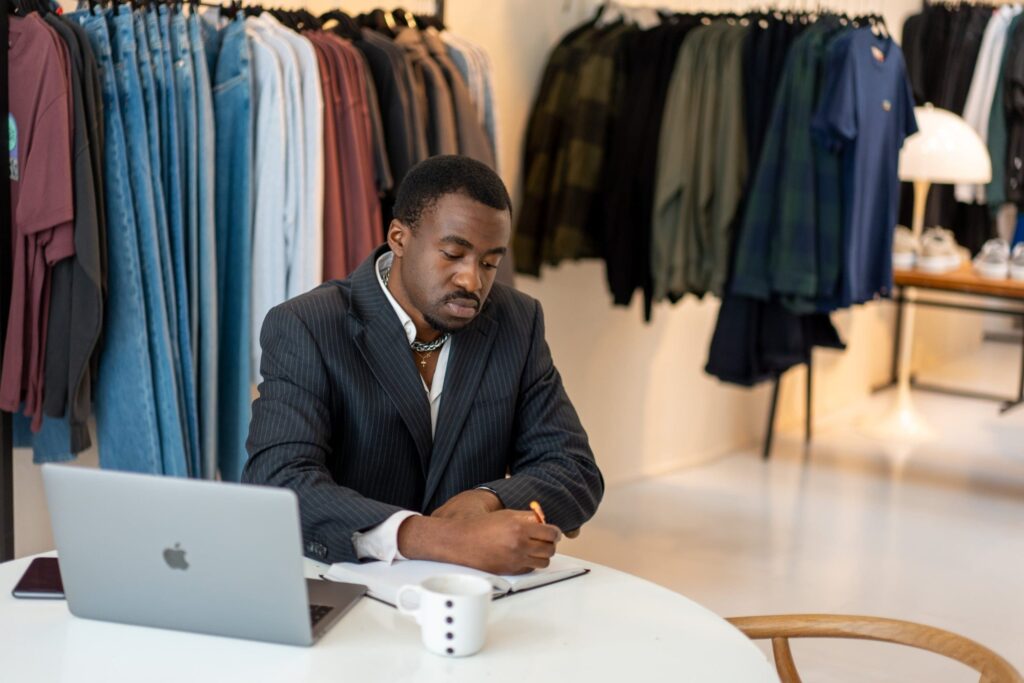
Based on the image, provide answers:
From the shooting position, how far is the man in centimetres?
201

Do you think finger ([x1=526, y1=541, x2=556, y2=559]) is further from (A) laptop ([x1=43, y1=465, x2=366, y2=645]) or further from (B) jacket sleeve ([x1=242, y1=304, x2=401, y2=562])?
(A) laptop ([x1=43, y1=465, x2=366, y2=645])

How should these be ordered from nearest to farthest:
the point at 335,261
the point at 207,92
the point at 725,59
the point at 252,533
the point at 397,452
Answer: the point at 252,533 → the point at 397,452 → the point at 207,92 → the point at 335,261 → the point at 725,59

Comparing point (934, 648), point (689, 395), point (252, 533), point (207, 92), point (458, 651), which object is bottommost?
point (689, 395)

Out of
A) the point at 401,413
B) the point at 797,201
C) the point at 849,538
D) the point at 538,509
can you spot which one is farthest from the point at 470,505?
the point at 849,538

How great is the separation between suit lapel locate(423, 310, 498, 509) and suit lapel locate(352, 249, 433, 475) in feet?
0.08

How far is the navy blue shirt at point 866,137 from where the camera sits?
4035mm

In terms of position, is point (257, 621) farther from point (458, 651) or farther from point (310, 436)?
point (310, 436)

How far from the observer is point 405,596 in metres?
1.64

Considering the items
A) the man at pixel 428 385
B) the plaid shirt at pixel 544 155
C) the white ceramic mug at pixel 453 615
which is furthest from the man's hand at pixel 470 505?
the plaid shirt at pixel 544 155

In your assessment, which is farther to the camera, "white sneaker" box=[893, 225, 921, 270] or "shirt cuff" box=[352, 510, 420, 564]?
"white sneaker" box=[893, 225, 921, 270]

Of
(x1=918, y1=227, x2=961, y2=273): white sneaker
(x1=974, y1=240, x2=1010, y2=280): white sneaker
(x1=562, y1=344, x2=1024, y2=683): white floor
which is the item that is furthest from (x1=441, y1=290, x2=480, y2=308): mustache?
(x1=918, y1=227, x2=961, y2=273): white sneaker

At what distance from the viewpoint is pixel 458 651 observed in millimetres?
1487

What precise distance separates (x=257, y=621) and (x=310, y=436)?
0.52 m

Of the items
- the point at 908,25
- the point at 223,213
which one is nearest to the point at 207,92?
the point at 223,213
